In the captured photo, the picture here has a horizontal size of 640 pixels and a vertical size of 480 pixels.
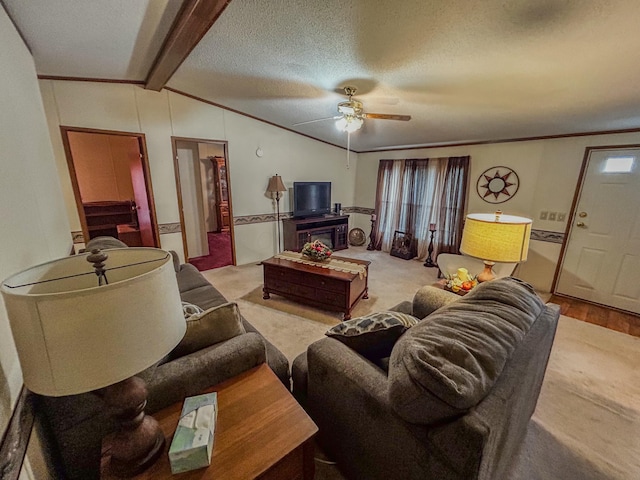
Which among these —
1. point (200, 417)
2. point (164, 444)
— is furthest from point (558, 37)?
point (164, 444)

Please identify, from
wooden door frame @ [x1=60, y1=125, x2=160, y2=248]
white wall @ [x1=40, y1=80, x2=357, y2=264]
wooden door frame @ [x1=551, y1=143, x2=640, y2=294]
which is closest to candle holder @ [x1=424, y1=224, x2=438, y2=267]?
wooden door frame @ [x1=551, y1=143, x2=640, y2=294]

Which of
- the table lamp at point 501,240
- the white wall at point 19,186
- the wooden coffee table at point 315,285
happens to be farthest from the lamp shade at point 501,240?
the white wall at point 19,186

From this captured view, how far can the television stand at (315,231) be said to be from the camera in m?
4.63

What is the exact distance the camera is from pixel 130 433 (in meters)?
0.79

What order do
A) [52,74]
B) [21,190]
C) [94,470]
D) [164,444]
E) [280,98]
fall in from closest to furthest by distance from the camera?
[164,444]
[94,470]
[21,190]
[52,74]
[280,98]

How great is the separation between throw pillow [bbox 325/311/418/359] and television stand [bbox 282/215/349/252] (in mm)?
2895

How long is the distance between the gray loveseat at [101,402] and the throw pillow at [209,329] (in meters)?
0.04

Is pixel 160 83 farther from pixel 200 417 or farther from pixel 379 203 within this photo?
pixel 379 203

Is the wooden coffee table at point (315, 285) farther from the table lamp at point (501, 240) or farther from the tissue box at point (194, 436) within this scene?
the tissue box at point (194, 436)

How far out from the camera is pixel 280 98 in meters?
3.15

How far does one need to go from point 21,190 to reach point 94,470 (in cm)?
137

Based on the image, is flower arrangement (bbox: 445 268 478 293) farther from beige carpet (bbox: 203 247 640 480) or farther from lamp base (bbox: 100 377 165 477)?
lamp base (bbox: 100 377 165 477)

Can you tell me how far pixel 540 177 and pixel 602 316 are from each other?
1.80 m

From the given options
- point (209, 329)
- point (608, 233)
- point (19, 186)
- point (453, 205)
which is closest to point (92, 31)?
point (19, 186)
